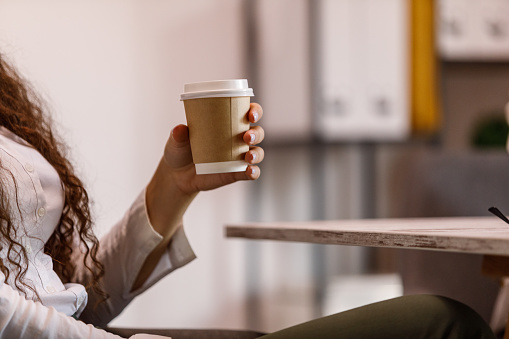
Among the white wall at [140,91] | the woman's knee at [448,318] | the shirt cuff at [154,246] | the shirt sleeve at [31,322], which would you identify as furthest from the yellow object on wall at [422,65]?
the shirt sleeve at [31,322]

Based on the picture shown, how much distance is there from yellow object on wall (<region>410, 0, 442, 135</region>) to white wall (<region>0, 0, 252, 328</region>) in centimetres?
80

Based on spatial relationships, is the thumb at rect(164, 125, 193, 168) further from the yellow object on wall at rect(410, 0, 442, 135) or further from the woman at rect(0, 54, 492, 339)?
the yellow object on wall at rect(410, 0, 442, 135)

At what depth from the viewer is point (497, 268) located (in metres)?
0.98

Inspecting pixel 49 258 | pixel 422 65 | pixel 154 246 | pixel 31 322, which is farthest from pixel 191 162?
pixel 422 65

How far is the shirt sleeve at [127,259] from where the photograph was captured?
1.19m

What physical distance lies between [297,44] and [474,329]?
2.50 meters

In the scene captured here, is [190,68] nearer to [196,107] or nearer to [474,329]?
[196,107]

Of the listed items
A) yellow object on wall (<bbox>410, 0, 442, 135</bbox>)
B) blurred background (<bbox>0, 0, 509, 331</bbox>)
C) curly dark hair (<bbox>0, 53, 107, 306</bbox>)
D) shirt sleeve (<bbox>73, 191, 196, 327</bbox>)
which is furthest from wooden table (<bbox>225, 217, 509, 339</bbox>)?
yellow object on wall (<bbox>410, 0, 442, 135</bbox>)

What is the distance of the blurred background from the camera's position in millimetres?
2766

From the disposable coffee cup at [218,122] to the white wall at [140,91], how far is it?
150 centimetres

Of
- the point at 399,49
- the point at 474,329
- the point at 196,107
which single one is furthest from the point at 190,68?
the point at 474,329

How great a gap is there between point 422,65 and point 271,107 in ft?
2.41

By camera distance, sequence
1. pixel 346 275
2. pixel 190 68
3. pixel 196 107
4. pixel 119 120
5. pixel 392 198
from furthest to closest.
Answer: pixel 392 198
pixel 346 275
pixel 190 68
pixel 119 120
pixel 196 107

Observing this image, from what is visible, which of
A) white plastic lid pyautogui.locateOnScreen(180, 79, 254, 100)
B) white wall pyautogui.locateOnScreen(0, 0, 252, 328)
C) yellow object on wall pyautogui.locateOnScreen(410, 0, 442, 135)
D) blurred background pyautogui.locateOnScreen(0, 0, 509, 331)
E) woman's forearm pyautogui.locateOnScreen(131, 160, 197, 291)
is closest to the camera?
white plastic lid pyautogui.locateOnScreen(180, 79, 254, 100)
